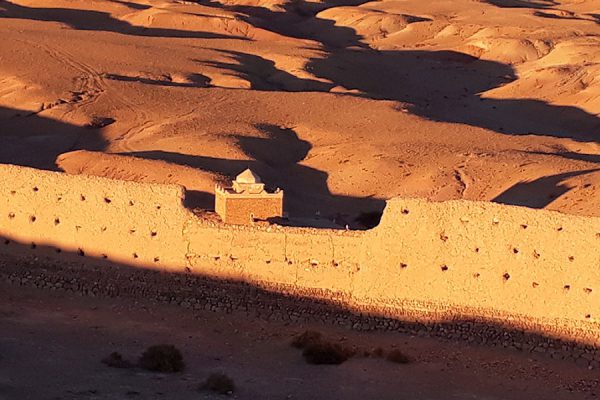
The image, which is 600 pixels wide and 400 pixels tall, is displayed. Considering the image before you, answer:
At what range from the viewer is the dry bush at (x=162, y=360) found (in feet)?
51.9

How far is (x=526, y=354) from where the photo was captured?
55.6ft

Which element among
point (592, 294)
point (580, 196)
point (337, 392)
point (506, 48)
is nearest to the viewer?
point (337, 392)

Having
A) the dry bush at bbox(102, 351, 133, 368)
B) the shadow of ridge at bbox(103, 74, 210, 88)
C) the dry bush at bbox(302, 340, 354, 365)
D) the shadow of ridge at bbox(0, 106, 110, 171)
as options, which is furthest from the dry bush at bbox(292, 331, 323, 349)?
the shadow of ridge at bbox(103, 74, 210, 88)

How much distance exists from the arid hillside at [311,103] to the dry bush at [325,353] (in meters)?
6.93

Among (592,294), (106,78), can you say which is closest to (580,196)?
(592,294)

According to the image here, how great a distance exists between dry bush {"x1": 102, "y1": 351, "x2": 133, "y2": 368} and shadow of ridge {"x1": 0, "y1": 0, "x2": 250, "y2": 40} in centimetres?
4083

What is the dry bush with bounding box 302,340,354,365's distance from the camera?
1659 cm

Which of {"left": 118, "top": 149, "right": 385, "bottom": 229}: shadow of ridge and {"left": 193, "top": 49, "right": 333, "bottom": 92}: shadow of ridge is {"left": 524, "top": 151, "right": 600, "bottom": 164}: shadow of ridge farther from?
{"left": 193, "top": 49, "right": 333, "bottom": 92}: shadow of ridge

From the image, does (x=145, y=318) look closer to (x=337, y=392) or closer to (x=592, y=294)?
(x=337, y=392)

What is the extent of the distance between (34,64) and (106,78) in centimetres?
254

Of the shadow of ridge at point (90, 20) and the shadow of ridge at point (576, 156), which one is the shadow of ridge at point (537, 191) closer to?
the shadow of ridge at point (576, 156)

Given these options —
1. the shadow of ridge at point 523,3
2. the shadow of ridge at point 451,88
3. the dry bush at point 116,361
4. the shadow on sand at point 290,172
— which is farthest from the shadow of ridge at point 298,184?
the shadow of ridge at point 523,3

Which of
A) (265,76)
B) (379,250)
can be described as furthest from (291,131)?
(379,250)

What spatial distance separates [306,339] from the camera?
1717 cm
